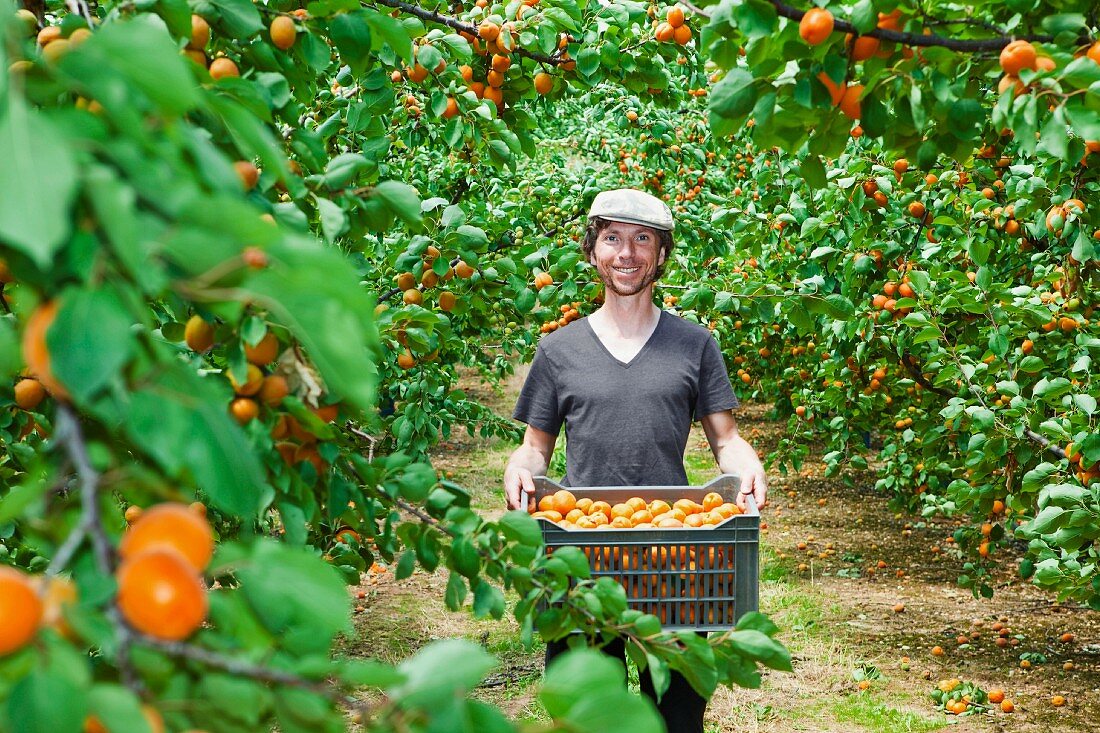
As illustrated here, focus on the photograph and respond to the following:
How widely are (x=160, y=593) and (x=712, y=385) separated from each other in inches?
102

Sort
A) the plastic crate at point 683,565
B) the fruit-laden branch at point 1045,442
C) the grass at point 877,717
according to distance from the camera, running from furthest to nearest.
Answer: the grass at point 877,717 → the fruit-laden branch at point 1045,442 → the plastic crate at point 683,565

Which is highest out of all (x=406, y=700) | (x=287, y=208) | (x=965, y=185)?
(x=965, y=185)

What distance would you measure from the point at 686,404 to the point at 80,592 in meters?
2.52

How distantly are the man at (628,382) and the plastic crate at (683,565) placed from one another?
490mm

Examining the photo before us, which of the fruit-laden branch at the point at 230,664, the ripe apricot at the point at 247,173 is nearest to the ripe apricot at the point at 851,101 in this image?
the ripe apricot at the point at 247,173

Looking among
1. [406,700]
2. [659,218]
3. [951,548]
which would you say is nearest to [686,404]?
[659,218]

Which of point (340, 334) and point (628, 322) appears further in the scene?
point (628, 322)

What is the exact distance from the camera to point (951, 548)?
679 centimetres

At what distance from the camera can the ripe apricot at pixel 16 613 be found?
0.68 meters

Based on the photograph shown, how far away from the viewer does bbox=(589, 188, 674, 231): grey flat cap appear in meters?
3.16

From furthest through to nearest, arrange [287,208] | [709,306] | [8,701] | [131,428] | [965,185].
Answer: [965,185], [709,306], [287,208], [131,428], [8,701]

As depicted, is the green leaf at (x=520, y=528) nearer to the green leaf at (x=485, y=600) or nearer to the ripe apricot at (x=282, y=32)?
the green leaf at (x=485, y=600)

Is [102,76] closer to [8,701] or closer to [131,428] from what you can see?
[131,428]

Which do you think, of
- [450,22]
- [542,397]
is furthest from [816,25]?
[542,397]
